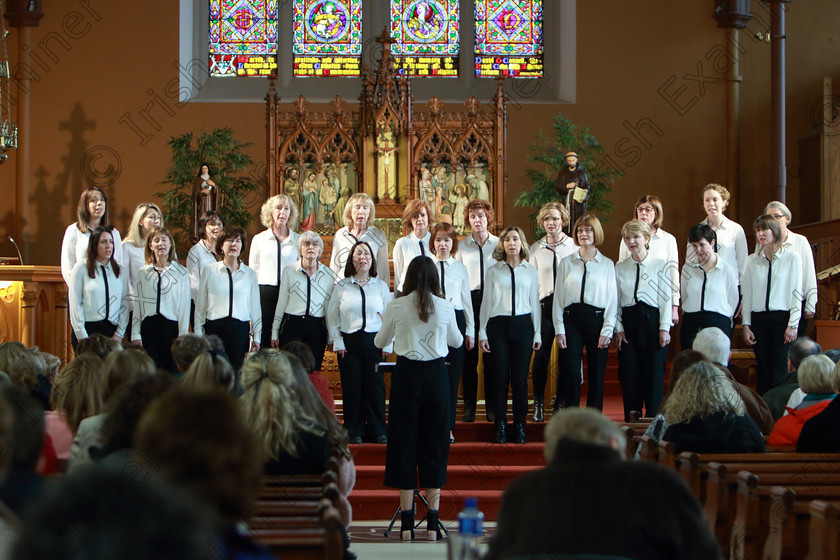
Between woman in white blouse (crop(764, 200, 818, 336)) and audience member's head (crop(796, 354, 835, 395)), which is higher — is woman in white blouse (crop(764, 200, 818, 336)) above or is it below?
above

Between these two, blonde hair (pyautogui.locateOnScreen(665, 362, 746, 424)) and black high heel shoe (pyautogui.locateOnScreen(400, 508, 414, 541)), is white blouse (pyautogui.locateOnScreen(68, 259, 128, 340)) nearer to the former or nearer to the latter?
black high heel shoe (pyautogui.locateOnScreen(400, 508, 414, 541))

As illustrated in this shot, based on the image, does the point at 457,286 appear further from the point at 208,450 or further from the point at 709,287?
the point at 208,450

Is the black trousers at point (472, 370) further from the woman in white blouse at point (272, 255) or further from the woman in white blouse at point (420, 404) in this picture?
the woman in white blouse at point (420, 404)

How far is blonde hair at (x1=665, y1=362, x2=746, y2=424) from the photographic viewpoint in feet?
13.7

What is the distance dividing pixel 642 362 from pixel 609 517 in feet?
14.7

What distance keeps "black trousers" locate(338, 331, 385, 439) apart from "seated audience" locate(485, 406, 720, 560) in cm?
407

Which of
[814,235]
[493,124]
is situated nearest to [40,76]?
[493,124]

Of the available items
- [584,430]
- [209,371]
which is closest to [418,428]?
[209,371]

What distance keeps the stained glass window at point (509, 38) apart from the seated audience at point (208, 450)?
36.3 feet

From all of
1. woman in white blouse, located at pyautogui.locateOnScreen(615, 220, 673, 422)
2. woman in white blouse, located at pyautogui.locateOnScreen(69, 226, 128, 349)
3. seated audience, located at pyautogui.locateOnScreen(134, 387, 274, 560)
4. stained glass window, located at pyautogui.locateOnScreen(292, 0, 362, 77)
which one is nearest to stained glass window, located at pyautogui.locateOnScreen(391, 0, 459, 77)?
stained glass window, located at pyautogui.locateOnScreen(292, 0, 362, 77)

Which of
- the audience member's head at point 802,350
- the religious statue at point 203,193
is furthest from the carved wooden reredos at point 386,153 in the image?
the audience member's head at point 802,350

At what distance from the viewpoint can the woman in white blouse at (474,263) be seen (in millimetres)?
6906

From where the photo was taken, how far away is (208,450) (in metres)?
1.58

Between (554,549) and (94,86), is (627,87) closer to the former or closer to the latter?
(94,86)
